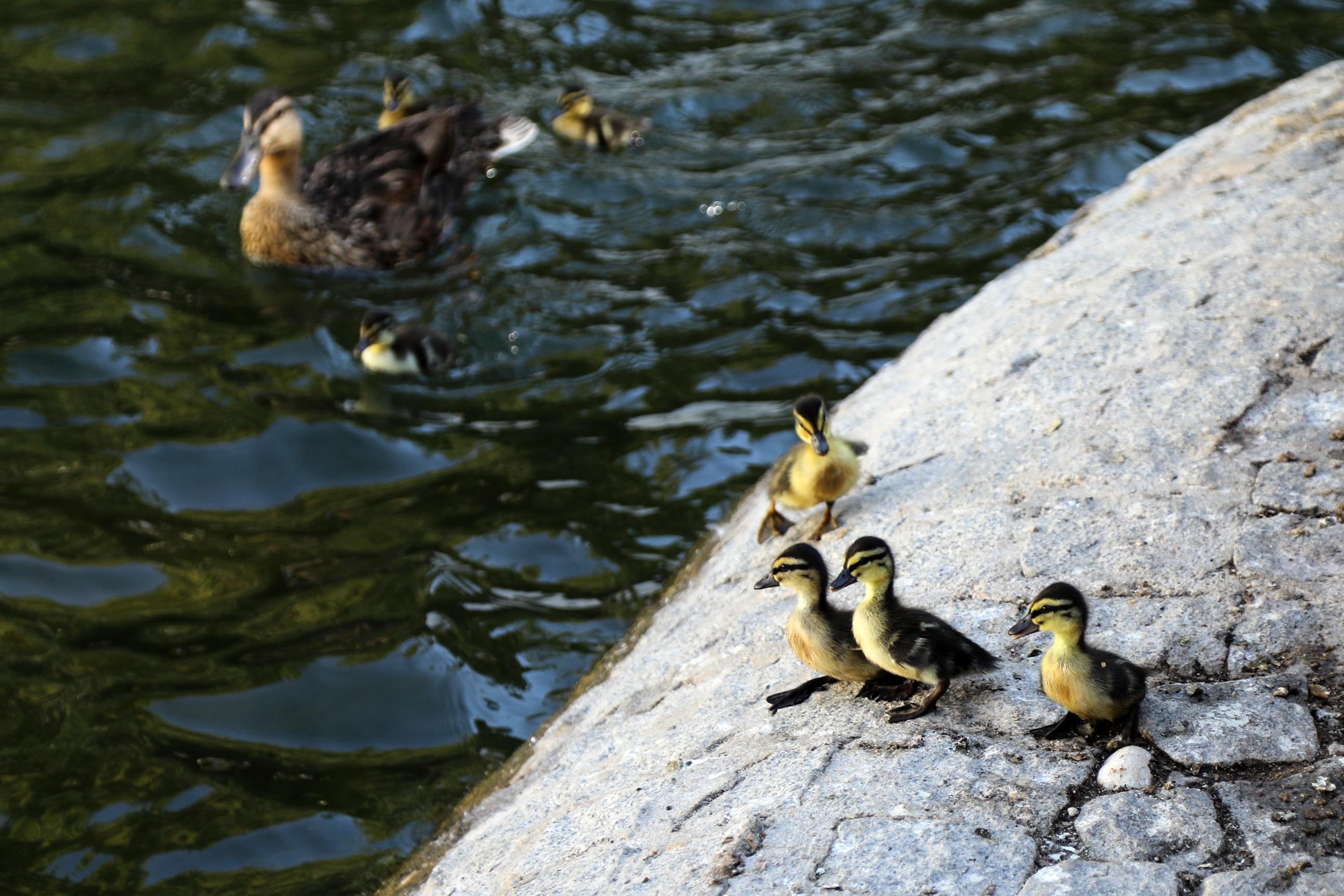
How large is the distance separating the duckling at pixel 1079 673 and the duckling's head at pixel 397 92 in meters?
7.94

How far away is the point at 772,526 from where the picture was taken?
5.29m

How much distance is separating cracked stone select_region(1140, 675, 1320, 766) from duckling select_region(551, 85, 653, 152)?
7128mm

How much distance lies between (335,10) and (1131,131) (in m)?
6.80

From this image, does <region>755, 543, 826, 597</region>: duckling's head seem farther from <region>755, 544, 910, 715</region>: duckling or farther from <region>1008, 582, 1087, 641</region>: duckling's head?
<region>1008, 582, 1087, 641</region>: duckling's head

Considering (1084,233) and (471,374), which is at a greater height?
(1084,233)

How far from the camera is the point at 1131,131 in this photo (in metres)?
9.78

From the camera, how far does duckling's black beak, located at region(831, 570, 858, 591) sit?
383 centimetres

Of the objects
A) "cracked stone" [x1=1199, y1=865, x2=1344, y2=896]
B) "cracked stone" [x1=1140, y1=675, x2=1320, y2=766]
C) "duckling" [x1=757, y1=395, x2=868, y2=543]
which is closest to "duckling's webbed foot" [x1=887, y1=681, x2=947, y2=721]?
"cracked stone" [x1=1140, y1=675, x2=1320, y2=766]

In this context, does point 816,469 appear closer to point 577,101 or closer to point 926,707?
point 926,707

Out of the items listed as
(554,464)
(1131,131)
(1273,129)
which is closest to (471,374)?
(554,464)

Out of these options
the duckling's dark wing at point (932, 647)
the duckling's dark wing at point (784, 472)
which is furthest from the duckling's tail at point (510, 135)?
the duckling's dark wing at point (932, 647)

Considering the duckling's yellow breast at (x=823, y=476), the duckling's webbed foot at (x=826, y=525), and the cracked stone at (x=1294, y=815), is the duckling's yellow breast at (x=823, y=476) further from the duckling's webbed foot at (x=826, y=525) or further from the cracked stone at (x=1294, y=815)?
the cracked stone at (x=1294, y=815)

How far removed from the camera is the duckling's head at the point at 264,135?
28.6ft

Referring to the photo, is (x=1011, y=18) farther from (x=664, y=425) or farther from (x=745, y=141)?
(x=664, y=425)
